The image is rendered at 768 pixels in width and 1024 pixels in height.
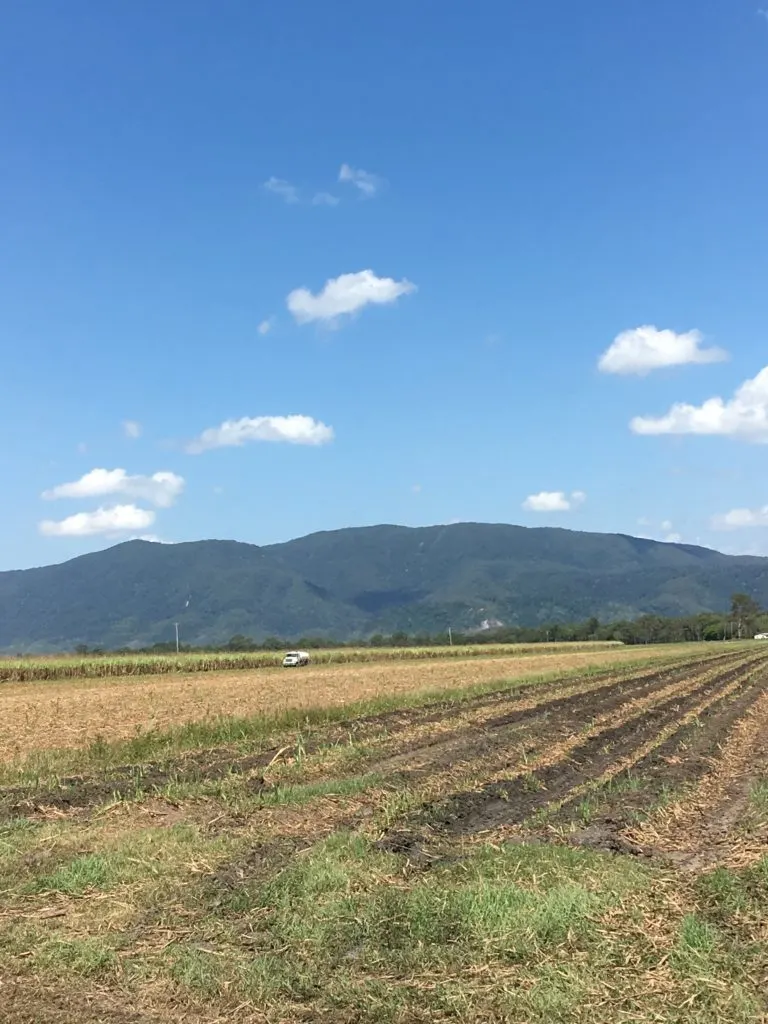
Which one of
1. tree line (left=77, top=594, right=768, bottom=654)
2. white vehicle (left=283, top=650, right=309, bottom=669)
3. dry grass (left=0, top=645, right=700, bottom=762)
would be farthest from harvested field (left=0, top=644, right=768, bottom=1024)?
tree line (left=77, top=594, right=768, bottom=654)

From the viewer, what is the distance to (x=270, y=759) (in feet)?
52.3

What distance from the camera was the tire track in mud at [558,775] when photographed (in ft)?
36.3

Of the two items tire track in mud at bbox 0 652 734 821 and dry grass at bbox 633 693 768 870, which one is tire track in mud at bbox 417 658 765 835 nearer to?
dry grass at bbox 633 693 768 870

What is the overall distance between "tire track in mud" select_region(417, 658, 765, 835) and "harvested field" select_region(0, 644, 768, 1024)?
0.26 ft

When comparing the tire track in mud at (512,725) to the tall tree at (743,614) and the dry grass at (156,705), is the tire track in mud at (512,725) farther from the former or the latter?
the tall tree at (743,614)

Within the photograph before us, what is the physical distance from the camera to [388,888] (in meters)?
8.01

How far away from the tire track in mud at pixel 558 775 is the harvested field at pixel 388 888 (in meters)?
0.08

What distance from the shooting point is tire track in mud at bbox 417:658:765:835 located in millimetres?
11055

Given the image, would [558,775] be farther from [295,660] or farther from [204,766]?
[295,660]

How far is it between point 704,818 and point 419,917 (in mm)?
5652

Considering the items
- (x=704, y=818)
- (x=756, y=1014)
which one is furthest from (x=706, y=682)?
(x=756, y=1014)

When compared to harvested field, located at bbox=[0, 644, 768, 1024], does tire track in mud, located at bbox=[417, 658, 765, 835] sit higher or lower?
lower

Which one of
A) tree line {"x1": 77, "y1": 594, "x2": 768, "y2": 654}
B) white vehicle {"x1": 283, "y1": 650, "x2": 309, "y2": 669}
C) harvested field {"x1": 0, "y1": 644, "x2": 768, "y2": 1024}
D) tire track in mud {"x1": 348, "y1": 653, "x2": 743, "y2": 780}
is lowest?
tree line {"x1": 77, "y1": 594, "x2": 768, "y2": 654}

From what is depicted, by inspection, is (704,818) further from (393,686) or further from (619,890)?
(393,686)
